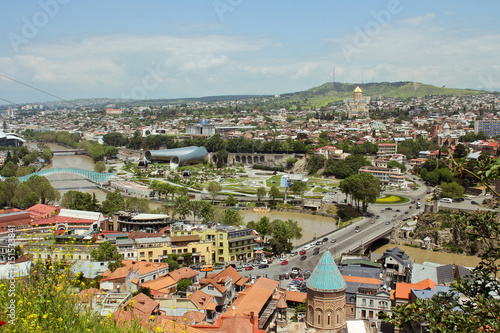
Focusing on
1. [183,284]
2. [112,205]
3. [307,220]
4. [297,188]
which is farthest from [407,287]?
[297,188]

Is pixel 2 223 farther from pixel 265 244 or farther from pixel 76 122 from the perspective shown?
pixel 76 122

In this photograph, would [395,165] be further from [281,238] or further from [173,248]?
[173,248]

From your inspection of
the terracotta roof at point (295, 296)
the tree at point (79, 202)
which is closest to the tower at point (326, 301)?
the terracotta roof at point (295, 296)

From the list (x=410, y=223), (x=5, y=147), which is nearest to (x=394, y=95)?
(x=5, y=147)

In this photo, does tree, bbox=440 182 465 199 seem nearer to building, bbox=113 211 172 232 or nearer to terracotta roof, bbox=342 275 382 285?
building, bbox=113 211 172 232

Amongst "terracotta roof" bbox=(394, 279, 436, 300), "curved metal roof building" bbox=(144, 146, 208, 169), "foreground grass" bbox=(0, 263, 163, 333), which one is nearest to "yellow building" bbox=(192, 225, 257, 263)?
"terracotta roof" bbox=(394, 279, 436, 300)

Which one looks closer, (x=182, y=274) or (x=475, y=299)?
(x=475, y=299)

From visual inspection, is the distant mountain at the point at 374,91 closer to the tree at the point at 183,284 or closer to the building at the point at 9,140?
the building at the point at 9,140
